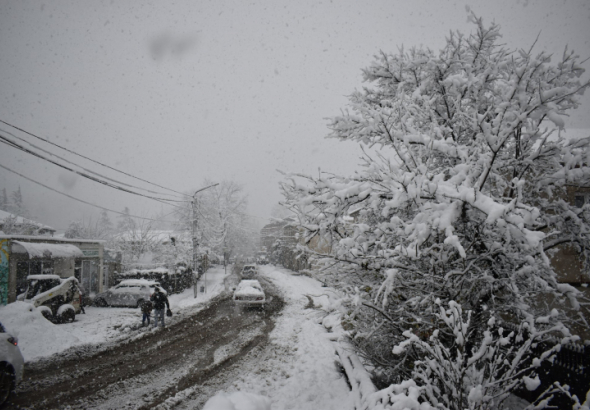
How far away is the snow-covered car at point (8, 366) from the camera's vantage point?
530 centimetres

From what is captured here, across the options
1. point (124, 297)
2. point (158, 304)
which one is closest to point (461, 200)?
point (158, 304)

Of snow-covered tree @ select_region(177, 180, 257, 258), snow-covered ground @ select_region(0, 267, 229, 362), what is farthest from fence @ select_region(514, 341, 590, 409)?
snow-covered tree @ select_region(177, 180, 257, 258)

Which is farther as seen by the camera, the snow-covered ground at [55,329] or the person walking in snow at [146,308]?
the person walking in snow at [146,308]

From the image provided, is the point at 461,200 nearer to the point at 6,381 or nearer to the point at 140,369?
the point at 6,381

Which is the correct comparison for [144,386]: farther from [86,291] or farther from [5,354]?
[86,291]

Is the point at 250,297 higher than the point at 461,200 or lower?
lower

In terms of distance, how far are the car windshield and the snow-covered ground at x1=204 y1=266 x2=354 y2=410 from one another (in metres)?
10.0

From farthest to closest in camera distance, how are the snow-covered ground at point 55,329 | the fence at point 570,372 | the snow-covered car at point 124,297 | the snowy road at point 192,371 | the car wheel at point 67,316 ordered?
1. the snow-covered car at point 124,297
2. the car wheel at point 67,316
3. the snow-covered ground at point 55,329
4. the snowy road at point 192,371
5. the fence at point 570,372

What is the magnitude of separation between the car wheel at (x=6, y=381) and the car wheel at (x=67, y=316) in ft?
25.1

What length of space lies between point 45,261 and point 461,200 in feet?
63.7

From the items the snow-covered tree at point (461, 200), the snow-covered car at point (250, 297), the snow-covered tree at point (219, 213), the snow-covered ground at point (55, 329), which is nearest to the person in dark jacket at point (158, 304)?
the snow-covered ground at point (55, 329)

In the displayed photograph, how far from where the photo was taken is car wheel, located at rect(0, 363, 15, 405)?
529 cm

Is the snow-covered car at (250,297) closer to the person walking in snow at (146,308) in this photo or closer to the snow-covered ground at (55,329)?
the snow-covered ground at (55,329)

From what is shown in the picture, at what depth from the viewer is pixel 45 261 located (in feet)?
49.3
